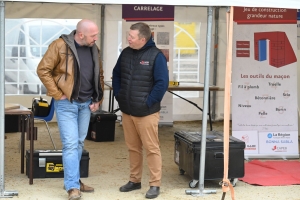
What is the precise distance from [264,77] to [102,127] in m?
2.90

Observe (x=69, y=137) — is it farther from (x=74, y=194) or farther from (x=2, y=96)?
(x=2, y=96)

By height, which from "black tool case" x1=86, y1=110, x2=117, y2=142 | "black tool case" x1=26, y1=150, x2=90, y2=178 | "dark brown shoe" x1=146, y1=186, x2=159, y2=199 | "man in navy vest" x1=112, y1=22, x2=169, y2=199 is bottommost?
"dark brown shoe" x1=146, y1=186, x2=159, y2=199

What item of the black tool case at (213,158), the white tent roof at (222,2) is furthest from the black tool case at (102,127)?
the white tent roof at (222,2)

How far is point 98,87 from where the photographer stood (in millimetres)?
6062

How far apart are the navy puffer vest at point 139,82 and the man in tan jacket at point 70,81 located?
319 mm

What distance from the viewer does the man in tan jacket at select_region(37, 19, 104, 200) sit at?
581cm

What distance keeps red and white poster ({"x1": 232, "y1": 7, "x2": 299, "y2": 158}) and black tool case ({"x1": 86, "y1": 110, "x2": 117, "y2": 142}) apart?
243cm

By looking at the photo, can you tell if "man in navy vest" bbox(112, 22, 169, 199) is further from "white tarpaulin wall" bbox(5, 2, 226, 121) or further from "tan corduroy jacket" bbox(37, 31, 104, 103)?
"white tarpaulin wall" bbox(5, 2, 226, 121)

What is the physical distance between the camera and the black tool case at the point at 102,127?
990 cm

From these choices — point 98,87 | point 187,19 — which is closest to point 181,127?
point 187,19

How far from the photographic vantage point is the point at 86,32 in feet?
19.0

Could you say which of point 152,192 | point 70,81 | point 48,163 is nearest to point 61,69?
point 70,81

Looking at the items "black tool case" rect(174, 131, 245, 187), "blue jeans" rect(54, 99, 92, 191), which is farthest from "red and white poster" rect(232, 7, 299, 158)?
"blue jeans" rect(54, 99, 92, 191)

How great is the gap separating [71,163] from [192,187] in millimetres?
1392
